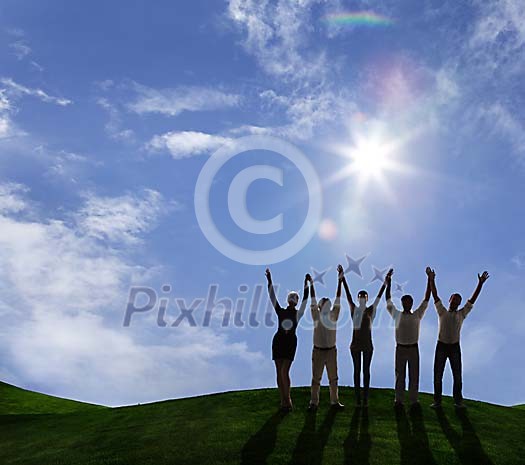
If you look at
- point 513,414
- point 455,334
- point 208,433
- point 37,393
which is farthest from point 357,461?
point 37,393

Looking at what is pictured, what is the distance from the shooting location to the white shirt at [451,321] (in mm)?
15891

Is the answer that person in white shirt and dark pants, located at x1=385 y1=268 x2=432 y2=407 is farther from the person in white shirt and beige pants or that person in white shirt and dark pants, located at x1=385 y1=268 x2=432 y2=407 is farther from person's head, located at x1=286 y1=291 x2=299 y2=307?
person's head, located at x1=286 y1=291 x2=299 y2=307

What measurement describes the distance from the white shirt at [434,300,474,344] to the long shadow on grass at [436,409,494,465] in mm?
2211

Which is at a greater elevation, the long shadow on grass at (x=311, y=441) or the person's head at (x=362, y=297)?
the person's head at (x=362, y=297)

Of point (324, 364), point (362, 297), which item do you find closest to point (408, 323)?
point (362, 297)

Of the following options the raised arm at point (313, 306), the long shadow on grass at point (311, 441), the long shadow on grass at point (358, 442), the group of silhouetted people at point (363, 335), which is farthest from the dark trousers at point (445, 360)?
the raised arm at point (313, 306)

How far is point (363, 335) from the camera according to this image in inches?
615

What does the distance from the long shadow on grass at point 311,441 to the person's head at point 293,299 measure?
10.3ft

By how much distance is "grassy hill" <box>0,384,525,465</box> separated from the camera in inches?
493

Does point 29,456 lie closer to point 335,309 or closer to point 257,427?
point 257,427

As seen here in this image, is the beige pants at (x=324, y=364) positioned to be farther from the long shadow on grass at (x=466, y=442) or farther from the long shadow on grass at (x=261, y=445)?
the long shadow on grass at (x=466, y=442)

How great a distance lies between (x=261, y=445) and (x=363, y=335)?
4.42m

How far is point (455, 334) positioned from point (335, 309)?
3.56 metres

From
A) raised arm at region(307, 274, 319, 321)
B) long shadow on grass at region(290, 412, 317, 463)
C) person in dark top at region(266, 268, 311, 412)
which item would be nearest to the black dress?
person in dark top at region(266, 268, 311, 412)
